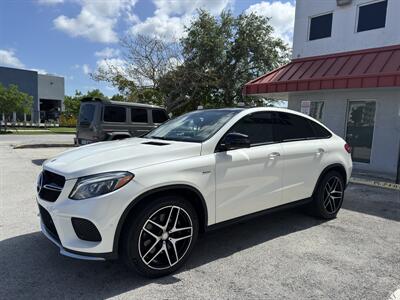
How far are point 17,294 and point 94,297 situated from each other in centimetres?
69

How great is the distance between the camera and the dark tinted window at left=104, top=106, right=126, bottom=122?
31.6ft

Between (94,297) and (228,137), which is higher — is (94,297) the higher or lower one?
the lower one

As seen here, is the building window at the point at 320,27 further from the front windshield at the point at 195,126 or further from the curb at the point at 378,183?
the front windshield at the point at 195,126

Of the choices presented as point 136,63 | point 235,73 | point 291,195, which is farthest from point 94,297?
point 235,73

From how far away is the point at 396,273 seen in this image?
3.44 metres

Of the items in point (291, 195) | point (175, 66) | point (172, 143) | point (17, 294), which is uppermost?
point (175, 66)

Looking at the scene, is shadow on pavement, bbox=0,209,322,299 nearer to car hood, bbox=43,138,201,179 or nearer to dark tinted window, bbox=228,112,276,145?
car hood, bbox=43,138,201,179

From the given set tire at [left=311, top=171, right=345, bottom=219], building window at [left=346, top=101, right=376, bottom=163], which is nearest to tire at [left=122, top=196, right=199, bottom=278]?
tire at [left=311, top=171, right=345, bottom=219]

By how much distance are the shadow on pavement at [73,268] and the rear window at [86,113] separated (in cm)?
593

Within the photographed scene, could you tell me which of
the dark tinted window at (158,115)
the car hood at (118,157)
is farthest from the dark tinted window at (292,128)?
the dark tinted window at (158,115)

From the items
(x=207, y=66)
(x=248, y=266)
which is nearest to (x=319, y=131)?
(x=248, y=266)

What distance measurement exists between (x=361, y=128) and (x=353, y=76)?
2092 millimetres

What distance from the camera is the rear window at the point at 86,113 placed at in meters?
9.71

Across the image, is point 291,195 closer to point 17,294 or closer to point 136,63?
point 17,294
